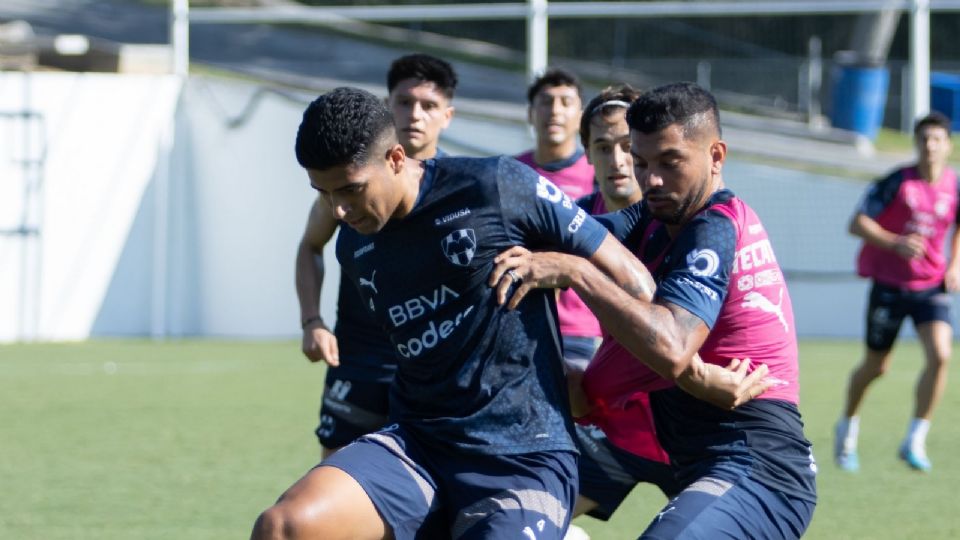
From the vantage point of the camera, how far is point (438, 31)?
27.1 metres

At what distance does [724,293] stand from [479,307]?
2.24ft

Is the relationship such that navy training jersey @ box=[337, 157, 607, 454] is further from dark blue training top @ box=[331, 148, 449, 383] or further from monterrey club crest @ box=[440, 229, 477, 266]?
dark blue training top @ box=[331, 148, 449, 383]

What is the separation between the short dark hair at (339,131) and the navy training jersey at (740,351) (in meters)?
0.89

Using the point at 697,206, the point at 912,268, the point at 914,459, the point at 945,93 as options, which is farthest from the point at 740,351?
the point at 945,93

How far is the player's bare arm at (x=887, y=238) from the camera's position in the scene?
913 cm

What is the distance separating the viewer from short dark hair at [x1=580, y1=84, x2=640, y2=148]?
19.0 feet

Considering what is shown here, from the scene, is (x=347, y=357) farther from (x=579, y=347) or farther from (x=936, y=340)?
(x=936, y=340)

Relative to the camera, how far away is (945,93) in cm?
2411

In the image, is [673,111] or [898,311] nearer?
[673,111]

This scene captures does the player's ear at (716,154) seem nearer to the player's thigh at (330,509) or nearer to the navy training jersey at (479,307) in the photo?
the navy training jersey at (479,307)

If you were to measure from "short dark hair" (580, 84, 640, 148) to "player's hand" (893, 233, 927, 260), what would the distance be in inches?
147

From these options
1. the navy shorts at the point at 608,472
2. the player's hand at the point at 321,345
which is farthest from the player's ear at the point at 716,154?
the player's hand at the point at 321,345

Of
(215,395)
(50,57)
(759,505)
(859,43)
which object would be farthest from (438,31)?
(759,505)

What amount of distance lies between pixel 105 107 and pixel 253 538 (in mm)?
13927
